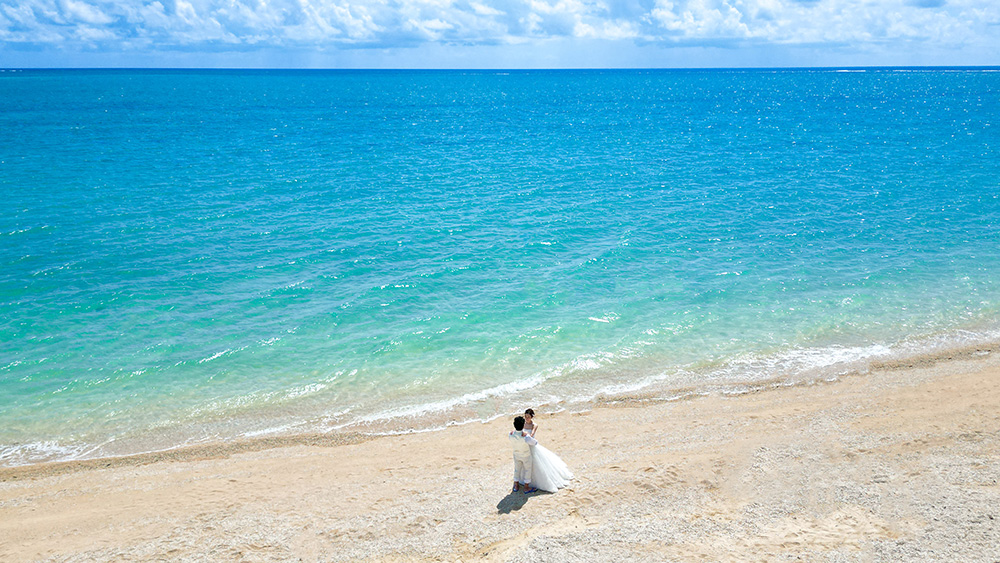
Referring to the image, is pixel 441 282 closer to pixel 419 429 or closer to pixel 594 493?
pixel 419 429

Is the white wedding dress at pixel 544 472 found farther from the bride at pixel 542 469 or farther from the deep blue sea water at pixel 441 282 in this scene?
the deep blue sea water at pixel 441 282

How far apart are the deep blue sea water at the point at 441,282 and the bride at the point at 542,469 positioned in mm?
4479

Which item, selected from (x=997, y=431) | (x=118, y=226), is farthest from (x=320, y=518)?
(x=118, y=226)

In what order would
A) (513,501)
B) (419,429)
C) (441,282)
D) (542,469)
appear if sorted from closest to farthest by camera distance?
1. (513,501)
2. (542,469)
3. (419,429)
4. (441,282)

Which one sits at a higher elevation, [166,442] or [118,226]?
[118,226]

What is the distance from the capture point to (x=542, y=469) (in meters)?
12.4

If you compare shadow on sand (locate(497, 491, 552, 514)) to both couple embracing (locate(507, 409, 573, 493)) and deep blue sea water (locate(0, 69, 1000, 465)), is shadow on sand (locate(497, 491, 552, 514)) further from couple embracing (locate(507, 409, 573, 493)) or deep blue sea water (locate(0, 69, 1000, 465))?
deep blue sea water (locate(0, 69, 1000, 465))

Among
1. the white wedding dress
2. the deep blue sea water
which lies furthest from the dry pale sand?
the deep blue sea water

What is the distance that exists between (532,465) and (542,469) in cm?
20

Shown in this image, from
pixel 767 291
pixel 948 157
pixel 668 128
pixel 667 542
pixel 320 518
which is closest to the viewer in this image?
pixel 667 542

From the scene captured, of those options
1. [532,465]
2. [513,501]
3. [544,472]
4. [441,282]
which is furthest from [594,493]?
[441,282]

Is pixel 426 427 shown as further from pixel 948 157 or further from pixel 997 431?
pixel 948 157

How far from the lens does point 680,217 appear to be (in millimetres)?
34594

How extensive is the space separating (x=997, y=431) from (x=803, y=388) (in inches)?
168
